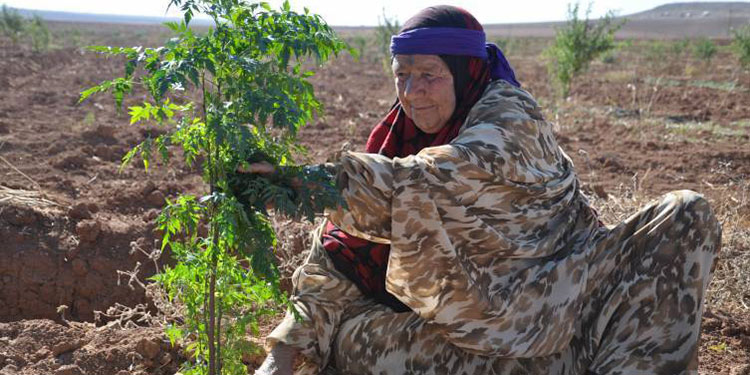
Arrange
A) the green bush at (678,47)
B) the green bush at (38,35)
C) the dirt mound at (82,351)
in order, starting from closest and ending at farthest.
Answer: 1. the dirt mound at (82,351)
2. the green bush at (38,35)
3. the green bush at (678,47)

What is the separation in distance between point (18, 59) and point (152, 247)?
16059 mm

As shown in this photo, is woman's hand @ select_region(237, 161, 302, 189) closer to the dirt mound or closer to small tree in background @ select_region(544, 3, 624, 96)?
the dirt mound

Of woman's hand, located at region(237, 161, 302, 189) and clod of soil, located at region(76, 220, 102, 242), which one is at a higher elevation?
woman's hand, located at region(237, 161, 302, 189)

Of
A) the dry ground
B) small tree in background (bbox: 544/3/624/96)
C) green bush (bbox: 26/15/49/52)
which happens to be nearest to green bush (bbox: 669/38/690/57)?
small tree in background (bbox: 544/3/624/96)

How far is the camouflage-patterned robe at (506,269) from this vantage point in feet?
6.75

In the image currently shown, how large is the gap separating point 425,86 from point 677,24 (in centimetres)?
10021

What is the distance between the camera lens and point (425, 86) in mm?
2352

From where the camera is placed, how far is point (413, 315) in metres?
2.42

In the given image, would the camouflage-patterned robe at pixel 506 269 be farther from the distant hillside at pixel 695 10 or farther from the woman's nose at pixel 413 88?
the distant hillside at pixel 695 10

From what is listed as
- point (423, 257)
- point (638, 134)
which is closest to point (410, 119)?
point (423, 257)

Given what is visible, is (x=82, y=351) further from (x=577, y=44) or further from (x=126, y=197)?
(x=577, y=44)

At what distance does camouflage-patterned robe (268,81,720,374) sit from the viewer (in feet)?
6.75

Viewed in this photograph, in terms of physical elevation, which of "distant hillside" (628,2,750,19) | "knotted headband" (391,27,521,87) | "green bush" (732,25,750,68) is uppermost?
"distant hillside" (628,2,750,19)

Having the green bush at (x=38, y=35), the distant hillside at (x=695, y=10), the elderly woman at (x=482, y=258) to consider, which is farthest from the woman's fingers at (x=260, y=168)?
the distant hillside at (x=695, y=10)
